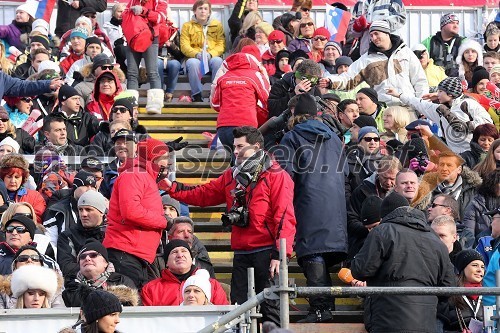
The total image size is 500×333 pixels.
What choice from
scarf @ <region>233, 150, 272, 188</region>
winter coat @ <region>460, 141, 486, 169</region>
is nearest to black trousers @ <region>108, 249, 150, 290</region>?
scarf @ <region>233, 150, 272, 188</region>

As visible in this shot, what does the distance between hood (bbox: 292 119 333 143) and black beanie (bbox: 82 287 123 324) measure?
455cm

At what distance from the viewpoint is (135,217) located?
13.9 meters

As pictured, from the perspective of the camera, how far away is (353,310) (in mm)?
14445

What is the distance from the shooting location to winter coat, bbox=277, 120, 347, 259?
46.6 feet

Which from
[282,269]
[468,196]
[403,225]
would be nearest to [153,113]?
[468,196]

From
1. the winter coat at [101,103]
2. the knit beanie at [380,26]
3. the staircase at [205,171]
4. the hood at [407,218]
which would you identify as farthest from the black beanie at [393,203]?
the knit beanie at [380,26]

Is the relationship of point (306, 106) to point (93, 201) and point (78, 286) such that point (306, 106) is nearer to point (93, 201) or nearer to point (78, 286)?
point (93, 201)

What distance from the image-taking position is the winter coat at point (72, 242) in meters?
14.0

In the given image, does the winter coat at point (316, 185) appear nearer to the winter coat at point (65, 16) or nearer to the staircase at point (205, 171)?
the staircase at point (205, 171)

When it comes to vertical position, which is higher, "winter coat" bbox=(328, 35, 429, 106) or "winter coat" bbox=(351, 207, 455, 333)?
"winter coat" bbox=(328, 35, 429, 106)

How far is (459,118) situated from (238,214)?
178 inches

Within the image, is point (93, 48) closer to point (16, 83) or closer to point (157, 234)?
point (16, 83)

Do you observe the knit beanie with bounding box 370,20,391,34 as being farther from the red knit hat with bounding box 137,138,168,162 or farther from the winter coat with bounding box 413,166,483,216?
the red knit hat with bounding box 137,138,168,162

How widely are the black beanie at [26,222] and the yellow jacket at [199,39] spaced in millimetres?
7503
